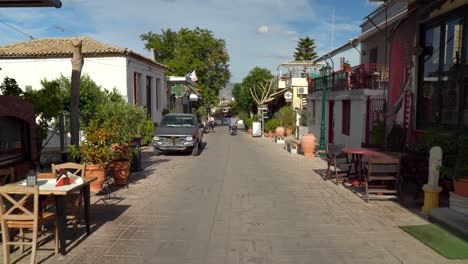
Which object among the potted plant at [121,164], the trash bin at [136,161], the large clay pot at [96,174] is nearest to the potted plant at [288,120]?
the trash bin at [136,161]

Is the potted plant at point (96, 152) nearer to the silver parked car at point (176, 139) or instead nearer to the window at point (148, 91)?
the silver parked car at point (176, 139)

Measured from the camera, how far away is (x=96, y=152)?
26.6 ft

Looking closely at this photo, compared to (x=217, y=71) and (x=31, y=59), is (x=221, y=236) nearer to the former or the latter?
(x=31, y=59)

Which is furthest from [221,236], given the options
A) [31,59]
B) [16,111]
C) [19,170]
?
[31,59]

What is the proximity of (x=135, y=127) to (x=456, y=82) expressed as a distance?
33.3ft

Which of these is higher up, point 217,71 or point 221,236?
point 217,71

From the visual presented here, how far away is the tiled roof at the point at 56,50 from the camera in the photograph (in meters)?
18.2

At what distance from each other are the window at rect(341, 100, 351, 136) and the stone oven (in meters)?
12.2

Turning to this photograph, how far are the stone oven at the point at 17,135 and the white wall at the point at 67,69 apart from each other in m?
11.1

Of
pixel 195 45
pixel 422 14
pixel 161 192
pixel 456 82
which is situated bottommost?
pixel 161 192

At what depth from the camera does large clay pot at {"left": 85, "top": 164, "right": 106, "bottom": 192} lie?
26.5 feet

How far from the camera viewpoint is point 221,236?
18.1 ft

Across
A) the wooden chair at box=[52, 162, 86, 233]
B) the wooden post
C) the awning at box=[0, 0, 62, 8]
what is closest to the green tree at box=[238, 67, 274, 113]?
the wooden post

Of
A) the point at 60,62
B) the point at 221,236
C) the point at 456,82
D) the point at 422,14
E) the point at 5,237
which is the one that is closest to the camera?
the point at 5,237
